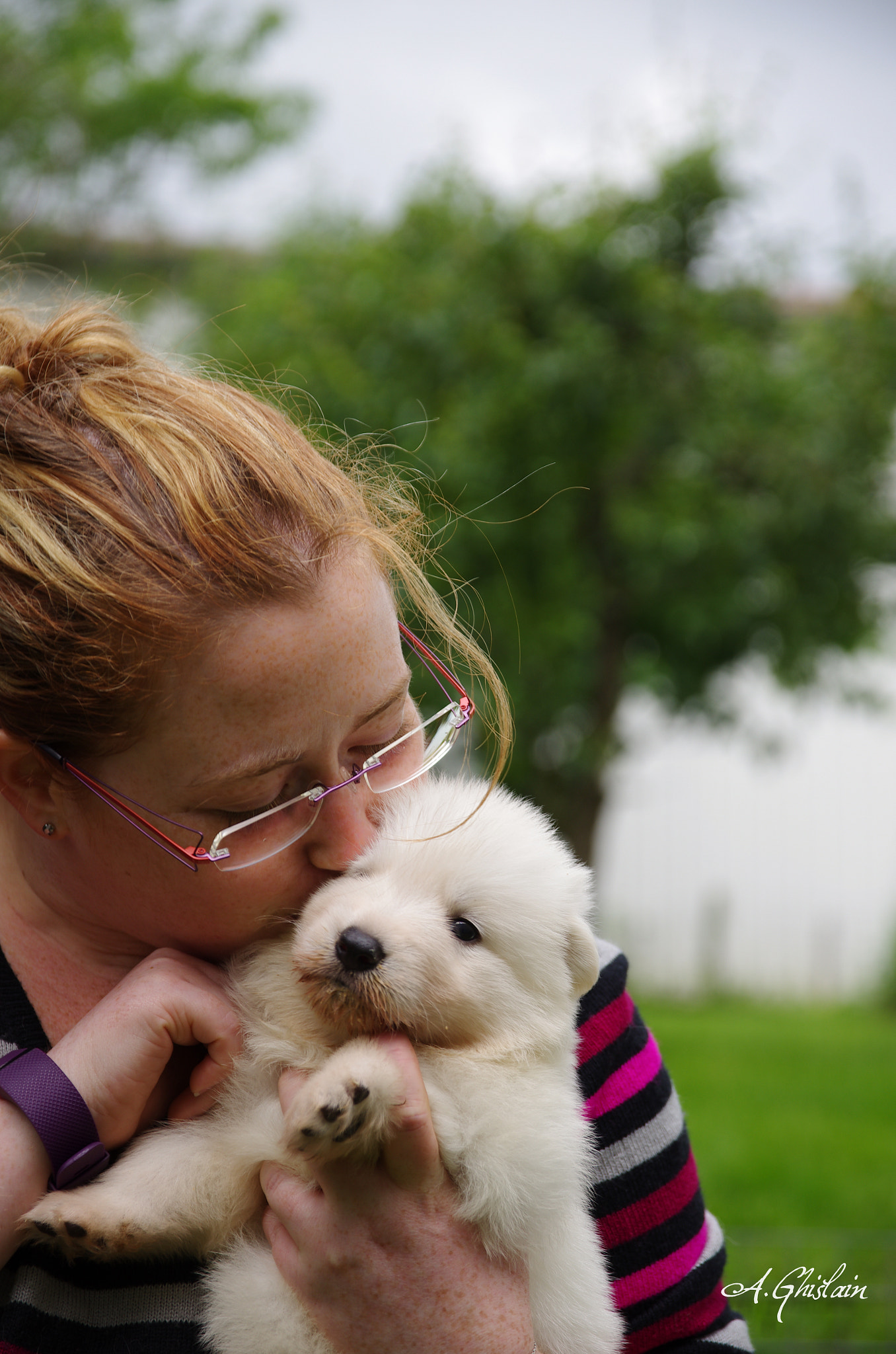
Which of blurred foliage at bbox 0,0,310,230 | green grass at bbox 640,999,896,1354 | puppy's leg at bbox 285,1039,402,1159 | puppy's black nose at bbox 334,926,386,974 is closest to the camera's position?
puppy's leg at bbox 285,1039,402,1159

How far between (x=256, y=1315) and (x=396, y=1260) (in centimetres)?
20

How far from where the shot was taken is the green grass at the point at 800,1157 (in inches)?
148

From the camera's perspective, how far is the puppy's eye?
169cm

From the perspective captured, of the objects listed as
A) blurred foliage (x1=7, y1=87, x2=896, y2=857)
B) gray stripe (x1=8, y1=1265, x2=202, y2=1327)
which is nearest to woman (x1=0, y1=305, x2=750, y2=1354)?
gray stripe (x1=8, y1=1265, x2=202, y2=1327)

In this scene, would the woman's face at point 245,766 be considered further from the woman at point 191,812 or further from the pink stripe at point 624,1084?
the pink stripe at point 624,1084

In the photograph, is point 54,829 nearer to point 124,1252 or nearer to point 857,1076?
point 124,1252

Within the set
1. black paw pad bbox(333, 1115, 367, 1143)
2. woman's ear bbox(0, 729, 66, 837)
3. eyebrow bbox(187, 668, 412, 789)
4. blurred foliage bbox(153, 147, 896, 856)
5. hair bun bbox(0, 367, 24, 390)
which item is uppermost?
hair bun bbox(0, 367, 24, 390)

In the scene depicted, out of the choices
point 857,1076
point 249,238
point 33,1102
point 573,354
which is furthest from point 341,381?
point 249,238

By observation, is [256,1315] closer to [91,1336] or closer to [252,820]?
[91,1336]

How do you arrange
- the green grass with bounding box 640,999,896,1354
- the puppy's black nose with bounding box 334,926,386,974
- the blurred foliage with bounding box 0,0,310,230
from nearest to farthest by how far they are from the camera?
the puppy's black nose with bounding box 334,926,386,974 → the green grass with bounding box 640,999,896,1354 → the blurred foliage with bounding box 0,0,310,230

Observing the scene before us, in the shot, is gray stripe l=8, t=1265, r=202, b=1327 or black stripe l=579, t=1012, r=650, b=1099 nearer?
gray stripe l=8, t=1265, r=202, b=1327

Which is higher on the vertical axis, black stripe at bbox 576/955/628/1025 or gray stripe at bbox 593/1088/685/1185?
black stripe at bbox 576/955/628/1025

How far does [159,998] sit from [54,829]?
0.30 metres

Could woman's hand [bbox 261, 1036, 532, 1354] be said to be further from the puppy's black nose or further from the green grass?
the green grass
